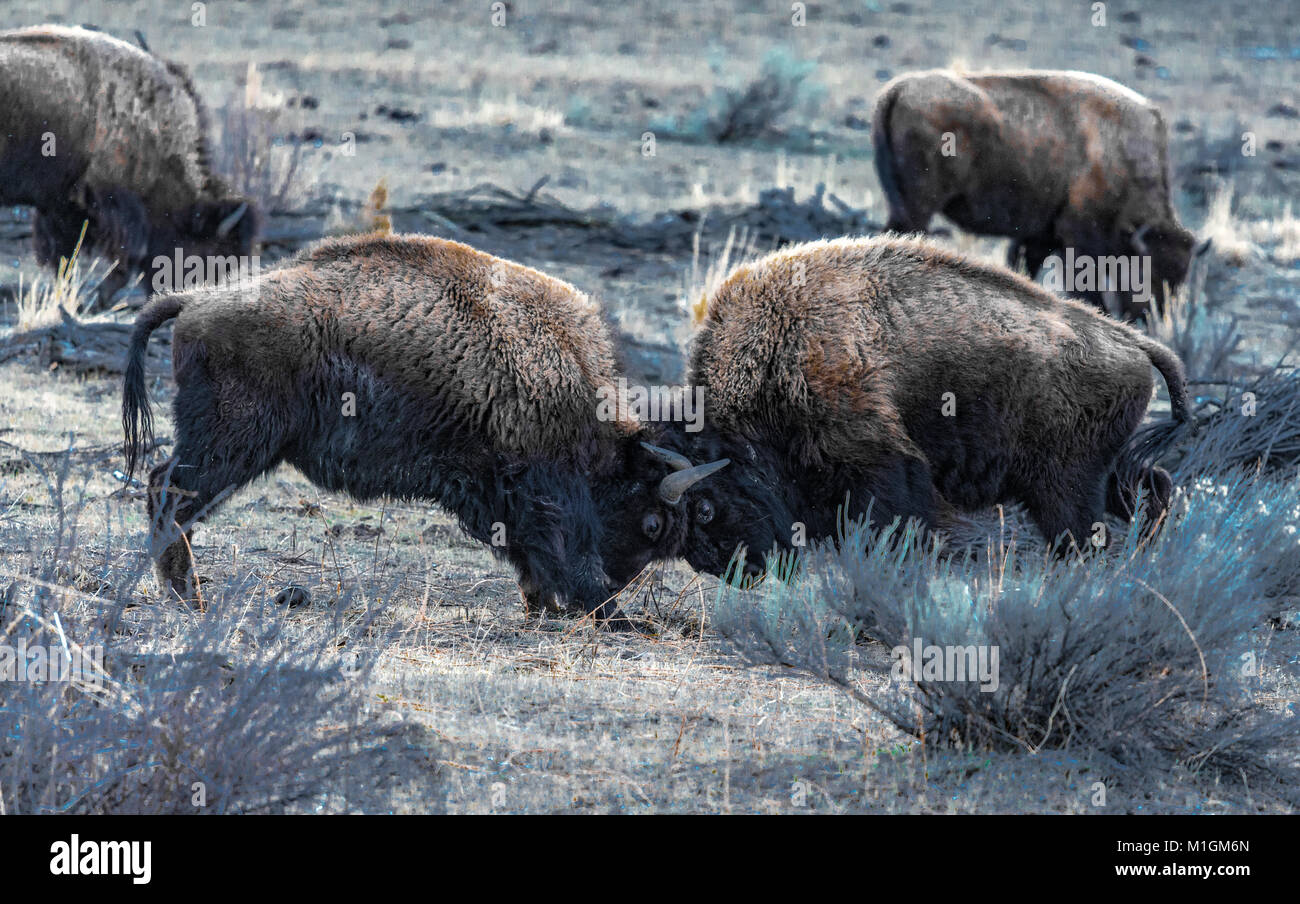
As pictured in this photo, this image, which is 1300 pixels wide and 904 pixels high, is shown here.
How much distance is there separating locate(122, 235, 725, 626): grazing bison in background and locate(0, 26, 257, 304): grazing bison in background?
199 inches

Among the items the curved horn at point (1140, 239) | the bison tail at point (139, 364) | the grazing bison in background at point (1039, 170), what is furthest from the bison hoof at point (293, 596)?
the curved horn at point (1140, 239)

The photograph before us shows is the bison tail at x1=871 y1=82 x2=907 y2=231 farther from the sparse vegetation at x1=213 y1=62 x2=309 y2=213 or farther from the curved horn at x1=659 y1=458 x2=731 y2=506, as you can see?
the curved horn at x1=659 y1=458 x2=731 y2=506

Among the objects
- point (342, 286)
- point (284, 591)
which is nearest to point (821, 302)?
point (342, 286)

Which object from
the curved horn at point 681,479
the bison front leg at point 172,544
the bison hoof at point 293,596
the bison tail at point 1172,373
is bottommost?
the bison hoof at point 293,596

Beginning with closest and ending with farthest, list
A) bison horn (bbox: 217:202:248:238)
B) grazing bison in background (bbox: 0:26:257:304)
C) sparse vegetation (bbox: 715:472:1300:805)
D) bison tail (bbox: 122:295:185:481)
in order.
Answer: sparse vegetation (bbox: 715:472:1300:805) < bison tail (bbox: 122:295:185:481) < grazing bison in background (bbox: 0:26:257:304) < bison horn (bbox: 217:202:248:238)

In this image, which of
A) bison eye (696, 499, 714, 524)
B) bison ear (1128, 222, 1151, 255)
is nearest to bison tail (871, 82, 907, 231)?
bison ear (1128, 222, 1151, 255)

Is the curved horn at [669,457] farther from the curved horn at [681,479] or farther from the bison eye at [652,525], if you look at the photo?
the bison eye at [652,525]

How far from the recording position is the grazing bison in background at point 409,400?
19.6 feet

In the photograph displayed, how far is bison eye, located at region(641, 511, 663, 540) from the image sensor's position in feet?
21.6

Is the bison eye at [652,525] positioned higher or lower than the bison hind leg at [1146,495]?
lower

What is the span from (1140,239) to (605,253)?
14.9 feet

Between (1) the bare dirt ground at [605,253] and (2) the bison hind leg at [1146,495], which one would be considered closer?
(1) the bare dirt ground at [605,253]

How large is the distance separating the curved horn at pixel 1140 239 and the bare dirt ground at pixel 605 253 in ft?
3.74

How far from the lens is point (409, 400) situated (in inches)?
242
